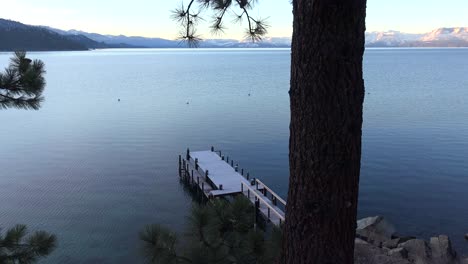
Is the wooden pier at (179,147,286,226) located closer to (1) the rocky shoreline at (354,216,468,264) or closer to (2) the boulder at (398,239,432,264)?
(1) the rocky shoreline at (354,216,468,264)

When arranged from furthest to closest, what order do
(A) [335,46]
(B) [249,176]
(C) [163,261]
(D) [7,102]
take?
(B) [249,176] → (D) [7,102] → (C) [163,261] → (A) [335,46]

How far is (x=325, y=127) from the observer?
2.63 m

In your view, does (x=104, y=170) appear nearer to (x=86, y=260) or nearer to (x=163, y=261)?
(x=86, y=260)

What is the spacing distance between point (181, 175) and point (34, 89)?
21132 mm

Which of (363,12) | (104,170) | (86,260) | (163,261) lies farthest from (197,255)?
(104,170)

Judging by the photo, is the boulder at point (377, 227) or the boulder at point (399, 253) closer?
the boulder at point (399, 253)

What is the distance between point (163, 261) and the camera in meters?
4.89

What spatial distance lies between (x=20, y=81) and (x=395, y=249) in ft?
41.7

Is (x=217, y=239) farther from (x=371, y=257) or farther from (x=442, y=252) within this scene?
(x=442, y=252)

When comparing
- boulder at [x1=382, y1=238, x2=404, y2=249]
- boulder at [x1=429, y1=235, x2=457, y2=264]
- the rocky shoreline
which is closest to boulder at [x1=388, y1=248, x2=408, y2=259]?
the rocky shoreline

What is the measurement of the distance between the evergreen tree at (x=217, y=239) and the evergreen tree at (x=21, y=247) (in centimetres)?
218

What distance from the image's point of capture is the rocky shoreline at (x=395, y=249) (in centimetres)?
1200

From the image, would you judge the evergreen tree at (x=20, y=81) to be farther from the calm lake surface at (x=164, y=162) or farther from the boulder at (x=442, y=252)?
the boulder at (x=442, y=252)

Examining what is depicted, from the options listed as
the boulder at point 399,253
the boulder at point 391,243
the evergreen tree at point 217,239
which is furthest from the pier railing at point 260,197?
the evergreen tree at point 217,239
